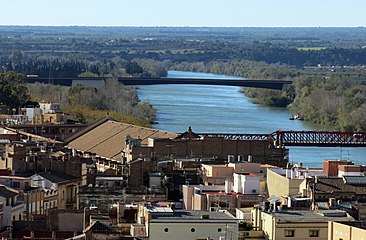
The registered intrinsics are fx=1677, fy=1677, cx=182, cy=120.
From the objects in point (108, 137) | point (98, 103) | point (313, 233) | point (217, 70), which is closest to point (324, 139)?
point (108, 137)

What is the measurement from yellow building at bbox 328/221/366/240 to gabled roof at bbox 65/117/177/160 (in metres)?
15.7

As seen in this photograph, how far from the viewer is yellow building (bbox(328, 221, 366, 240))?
61.9 feet

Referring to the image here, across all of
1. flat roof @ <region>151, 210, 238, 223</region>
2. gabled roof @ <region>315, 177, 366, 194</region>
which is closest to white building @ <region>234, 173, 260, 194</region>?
gabled roof @ <region>315, 177, 366, 194</region>

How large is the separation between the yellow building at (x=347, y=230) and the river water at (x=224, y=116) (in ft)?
70.7

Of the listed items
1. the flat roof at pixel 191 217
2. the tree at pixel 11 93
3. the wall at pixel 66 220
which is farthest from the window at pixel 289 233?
the tree at pixel 11 93

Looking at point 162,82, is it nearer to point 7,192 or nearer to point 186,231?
point 7,192

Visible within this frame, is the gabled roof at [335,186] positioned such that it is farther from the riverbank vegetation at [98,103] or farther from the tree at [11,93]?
the riverbank vegetation at [98,103]

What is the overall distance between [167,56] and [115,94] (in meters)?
109

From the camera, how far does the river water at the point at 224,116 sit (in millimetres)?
50022

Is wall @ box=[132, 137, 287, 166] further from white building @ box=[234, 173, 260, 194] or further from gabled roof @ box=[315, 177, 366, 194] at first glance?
gabled roof @ box=[315, 177, 366, 194]

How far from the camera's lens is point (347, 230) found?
19.3 meters

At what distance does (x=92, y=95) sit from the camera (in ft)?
217

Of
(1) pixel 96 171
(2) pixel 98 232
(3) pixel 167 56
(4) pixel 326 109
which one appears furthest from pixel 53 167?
(3) pixel 167 56

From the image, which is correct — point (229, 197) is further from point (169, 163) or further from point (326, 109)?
point (326, 109)
